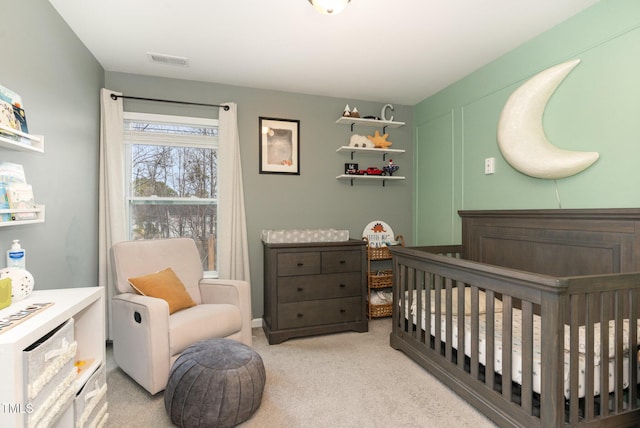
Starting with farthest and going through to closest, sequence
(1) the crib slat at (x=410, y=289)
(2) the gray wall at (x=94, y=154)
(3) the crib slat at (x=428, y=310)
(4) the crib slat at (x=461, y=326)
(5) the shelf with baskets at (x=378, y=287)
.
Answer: (5) the shelf with baskets at (x=378, y=287) < (1) the crib slat at (x=410, y=289) < (3) the crib slat at (x=428, y=310) < (4) the crib slat at (x=461, y=326) < (2) the gray wall at (x=94, y=154)

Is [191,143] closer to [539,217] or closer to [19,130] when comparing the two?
[19,130]

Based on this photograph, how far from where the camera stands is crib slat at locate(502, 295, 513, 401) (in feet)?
5.22

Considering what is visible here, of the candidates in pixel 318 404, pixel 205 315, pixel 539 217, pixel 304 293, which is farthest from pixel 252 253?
pixel 539 217

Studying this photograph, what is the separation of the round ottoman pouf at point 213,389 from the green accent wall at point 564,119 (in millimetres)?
2267

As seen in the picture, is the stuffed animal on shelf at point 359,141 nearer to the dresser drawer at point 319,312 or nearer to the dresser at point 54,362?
the dresser drawer at point 319,312

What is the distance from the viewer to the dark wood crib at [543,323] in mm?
1386

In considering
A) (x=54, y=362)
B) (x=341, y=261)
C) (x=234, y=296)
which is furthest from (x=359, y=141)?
(x=54, y=362)

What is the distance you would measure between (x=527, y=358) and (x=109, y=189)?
10.3 ft

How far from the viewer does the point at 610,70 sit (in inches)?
72.4

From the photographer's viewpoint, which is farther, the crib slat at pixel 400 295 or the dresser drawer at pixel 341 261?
the dresser drawer at pixel 341 261

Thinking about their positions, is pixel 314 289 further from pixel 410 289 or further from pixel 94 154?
pixel 94 154

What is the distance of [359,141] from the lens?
3.36 meters

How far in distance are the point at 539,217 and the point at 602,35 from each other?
115cm

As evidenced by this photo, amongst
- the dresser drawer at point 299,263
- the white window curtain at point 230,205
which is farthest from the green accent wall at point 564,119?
the white window curtain at point 230,205
